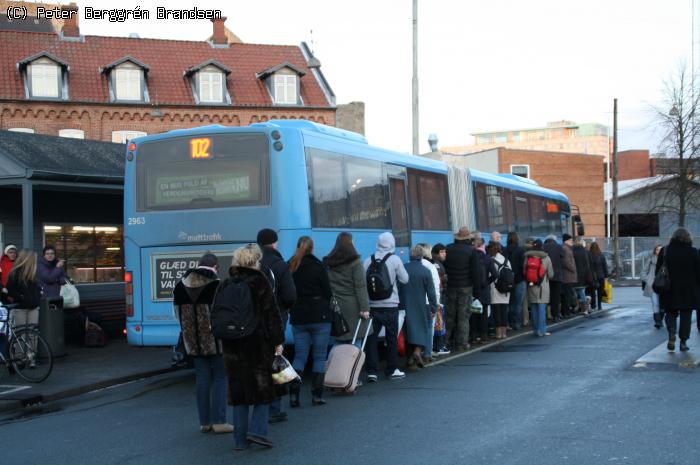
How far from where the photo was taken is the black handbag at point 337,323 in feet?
33.0

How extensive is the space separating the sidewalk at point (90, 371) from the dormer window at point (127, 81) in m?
28.1

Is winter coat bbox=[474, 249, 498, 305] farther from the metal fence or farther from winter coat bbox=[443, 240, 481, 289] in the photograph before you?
the metal fence

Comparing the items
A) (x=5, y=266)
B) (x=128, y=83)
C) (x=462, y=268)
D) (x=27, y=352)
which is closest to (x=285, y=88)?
(x=128, y=83)

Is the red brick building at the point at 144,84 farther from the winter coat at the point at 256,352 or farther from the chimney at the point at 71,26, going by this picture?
the winter coat at the point at 256,352

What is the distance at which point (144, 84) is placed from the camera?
44.5m

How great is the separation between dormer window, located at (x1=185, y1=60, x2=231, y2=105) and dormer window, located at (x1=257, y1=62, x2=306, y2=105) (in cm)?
218

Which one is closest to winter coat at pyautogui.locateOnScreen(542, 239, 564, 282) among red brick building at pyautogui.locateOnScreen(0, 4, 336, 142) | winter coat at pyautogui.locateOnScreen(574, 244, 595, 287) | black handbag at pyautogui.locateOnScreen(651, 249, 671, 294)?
winter coat at pyautogui.locateOnScreen(574, 244, 595, 287)

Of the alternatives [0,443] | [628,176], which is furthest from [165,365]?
[628,176]

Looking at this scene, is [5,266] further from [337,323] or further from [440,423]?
[440,423]

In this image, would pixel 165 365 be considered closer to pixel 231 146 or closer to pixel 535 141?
pixel 231 146

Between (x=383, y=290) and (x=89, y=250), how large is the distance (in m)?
10.8

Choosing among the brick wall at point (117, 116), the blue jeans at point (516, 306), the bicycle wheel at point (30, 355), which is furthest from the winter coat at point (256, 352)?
the brick wall at point (117, 116)

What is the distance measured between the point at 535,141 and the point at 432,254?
160 metres

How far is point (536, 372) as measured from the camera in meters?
11.6
